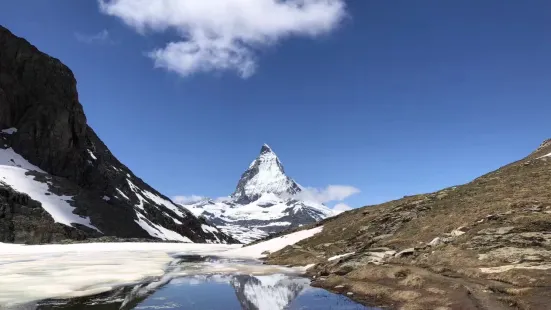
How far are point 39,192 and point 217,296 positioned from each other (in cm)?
13886

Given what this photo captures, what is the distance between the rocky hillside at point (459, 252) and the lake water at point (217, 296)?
6.68 ft

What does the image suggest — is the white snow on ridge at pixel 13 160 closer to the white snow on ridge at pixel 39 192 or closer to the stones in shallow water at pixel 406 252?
the white snow on ridge at pixel 39 192

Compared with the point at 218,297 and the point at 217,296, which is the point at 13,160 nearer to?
the point at 217,296

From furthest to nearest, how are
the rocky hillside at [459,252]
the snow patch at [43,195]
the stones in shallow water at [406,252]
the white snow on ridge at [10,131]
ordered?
the white snow on ridge at [10,131] → the snow patch at [43,195] → the stones in shallow water at [406,252] → the rocky hillside at [459,252]

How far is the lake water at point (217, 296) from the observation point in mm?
20672

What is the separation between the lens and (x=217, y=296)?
79.5 ft

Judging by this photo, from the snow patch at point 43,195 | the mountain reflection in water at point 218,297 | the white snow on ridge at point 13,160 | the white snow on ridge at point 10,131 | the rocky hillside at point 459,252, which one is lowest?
the mountain reflection in water at point 218,297

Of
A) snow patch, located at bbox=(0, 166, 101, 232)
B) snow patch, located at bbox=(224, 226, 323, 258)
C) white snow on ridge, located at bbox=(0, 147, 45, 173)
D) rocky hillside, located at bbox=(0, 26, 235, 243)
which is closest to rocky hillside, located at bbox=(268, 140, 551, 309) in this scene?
snow patch, located at bbox=(224, 226, 323, 258)

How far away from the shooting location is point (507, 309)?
16969 millimetres

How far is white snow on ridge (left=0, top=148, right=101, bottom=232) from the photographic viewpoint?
13150 cm

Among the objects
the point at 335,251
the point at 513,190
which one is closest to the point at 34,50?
the point at 335,251

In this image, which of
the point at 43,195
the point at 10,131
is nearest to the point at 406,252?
the point at 43,195

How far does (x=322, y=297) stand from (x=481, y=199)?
22646 millimetres

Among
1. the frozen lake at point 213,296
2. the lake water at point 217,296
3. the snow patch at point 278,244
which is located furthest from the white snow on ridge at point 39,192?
the lake water at point 217,296
